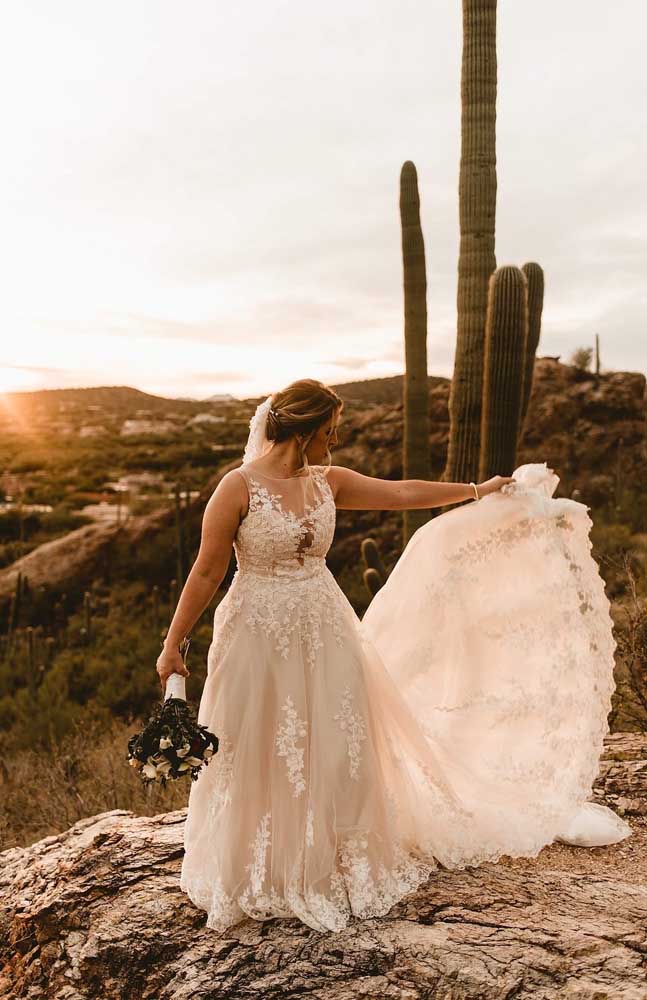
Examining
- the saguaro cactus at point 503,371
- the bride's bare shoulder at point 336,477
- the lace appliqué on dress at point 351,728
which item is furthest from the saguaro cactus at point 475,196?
the lace appliqué on dress at point 351,728

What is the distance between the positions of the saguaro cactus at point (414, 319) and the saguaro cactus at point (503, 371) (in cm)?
162

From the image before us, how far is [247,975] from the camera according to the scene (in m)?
2.94

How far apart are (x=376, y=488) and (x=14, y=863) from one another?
2913mm

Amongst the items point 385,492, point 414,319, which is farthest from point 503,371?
point 385,492

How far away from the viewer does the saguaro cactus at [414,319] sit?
8.37 meters

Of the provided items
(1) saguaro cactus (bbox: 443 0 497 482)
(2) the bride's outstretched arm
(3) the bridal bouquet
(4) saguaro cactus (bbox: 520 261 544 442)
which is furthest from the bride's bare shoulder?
(4) saguaro cactus (bbox: 520 261 544 442)

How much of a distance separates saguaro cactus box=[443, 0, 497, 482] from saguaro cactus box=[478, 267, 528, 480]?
501 millimetres

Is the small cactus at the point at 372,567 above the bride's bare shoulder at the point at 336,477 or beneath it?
beneath

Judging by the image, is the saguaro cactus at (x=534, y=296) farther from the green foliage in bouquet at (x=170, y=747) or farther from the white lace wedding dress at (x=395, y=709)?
the green foliage in bouquet at (x=170, y=747)

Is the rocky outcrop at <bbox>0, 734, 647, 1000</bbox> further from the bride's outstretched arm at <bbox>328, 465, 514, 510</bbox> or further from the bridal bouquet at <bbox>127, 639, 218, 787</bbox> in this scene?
the bride's outstretched arm at <bbox>328, 465, 514, 510</bbox>

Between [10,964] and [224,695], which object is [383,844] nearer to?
[224,695]

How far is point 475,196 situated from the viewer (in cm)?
731

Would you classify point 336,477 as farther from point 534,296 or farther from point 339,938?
point 534,296

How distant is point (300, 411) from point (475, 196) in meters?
4.84
